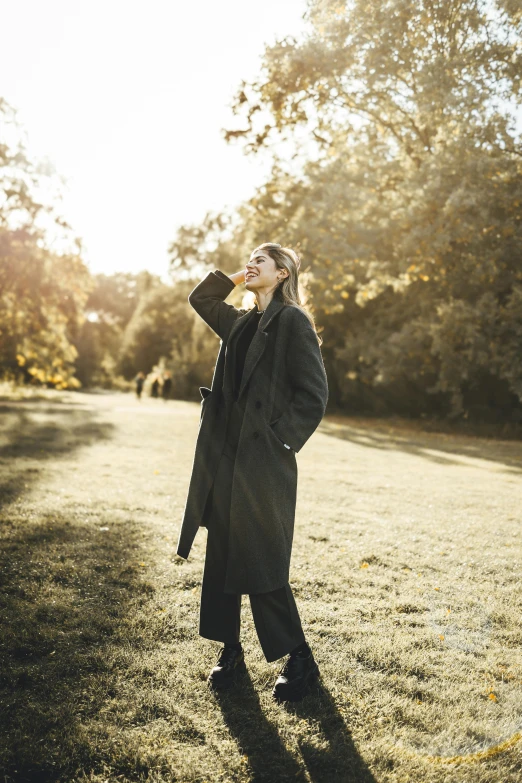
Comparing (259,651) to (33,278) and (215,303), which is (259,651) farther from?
(33,278)

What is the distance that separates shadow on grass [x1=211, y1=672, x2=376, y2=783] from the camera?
2582 mm

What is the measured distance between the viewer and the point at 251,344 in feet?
10.8

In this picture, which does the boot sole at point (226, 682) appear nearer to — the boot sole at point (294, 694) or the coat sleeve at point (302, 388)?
the boot sole at point (294, 694)

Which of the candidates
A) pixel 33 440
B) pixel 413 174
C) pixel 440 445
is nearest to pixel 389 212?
pixel 413 174

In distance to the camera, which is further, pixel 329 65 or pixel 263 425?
pixel 329 65

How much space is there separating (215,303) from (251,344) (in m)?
0.51

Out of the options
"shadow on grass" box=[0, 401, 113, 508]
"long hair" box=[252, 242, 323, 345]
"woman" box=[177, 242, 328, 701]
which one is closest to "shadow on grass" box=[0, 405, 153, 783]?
"woman" box=[177, 242, 328, 701]

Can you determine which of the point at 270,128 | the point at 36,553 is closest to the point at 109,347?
the point at 270,128

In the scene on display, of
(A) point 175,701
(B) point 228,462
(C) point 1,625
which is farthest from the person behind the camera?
(C) point 1,625

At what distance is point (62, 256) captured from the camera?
29109 millimetres

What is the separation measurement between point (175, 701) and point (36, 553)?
2.65 m

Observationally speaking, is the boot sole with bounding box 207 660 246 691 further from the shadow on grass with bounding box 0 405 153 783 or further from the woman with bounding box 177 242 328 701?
the shadow on grass with bounding box 0 405 153 783

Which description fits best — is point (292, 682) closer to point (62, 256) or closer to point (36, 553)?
point (36, 553)

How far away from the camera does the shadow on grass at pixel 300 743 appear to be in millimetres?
2582
